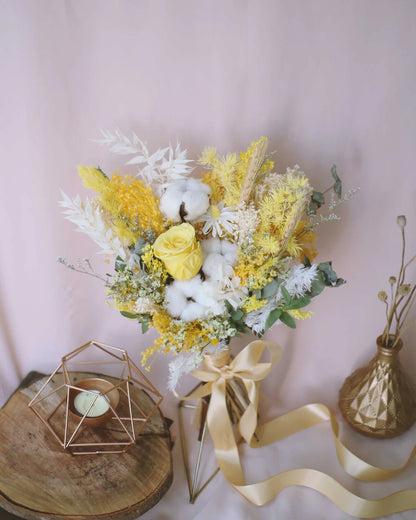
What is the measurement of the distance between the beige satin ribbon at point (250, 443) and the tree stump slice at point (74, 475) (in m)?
0.16

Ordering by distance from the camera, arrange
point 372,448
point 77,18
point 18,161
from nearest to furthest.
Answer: point 77,18 < point 18,161 < point 372,448

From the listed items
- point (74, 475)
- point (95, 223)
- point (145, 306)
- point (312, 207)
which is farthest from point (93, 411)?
point (312, 207)

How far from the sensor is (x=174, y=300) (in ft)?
3.03

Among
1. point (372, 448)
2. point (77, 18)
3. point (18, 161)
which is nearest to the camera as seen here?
point (77, 18)

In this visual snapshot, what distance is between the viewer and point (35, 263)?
50.4 inches

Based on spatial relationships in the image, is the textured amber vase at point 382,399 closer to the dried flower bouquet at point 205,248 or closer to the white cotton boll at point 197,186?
the dried flower bouquet at point 205,248

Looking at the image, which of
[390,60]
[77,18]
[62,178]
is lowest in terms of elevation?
[62,178]

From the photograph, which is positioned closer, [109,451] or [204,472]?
[109,451]

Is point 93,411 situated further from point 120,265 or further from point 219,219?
point 219,219

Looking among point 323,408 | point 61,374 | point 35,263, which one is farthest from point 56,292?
point 323,408

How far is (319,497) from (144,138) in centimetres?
108

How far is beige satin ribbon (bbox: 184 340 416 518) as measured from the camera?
3.53 feet

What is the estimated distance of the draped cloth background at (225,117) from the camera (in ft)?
3.43

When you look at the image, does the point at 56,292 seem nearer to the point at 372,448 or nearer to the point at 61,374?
→ the point at 61,374
